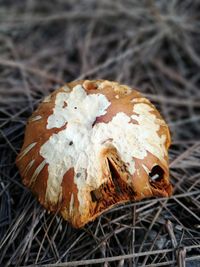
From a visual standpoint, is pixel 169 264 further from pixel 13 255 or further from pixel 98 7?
pixel 98 7

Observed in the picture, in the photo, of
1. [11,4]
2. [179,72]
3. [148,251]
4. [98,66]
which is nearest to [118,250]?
[148,251]

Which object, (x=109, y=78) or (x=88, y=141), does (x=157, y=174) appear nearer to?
(x=88, y=141)

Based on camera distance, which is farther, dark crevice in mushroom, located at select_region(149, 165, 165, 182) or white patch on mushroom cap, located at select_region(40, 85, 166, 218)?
dark crevice in mushroom, located at select_region(149, 165, 165, 182)

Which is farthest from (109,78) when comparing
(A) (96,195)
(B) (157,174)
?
(A) (96,195)

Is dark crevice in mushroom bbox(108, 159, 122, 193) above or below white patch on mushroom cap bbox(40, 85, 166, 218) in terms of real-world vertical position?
below

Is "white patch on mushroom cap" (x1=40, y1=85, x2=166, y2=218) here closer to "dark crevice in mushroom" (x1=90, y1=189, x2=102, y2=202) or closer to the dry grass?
"dark crevice in mushroom" (x1=90, y1=189, x2=102, y2=202)

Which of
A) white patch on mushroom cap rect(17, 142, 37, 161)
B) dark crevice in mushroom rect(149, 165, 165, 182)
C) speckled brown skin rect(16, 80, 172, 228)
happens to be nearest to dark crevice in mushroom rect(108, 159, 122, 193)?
speckled brown skin rect(16, 80, 172, 228)

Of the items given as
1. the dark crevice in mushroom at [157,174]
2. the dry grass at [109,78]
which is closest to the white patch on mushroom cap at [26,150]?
the dry grass at [109,78]
